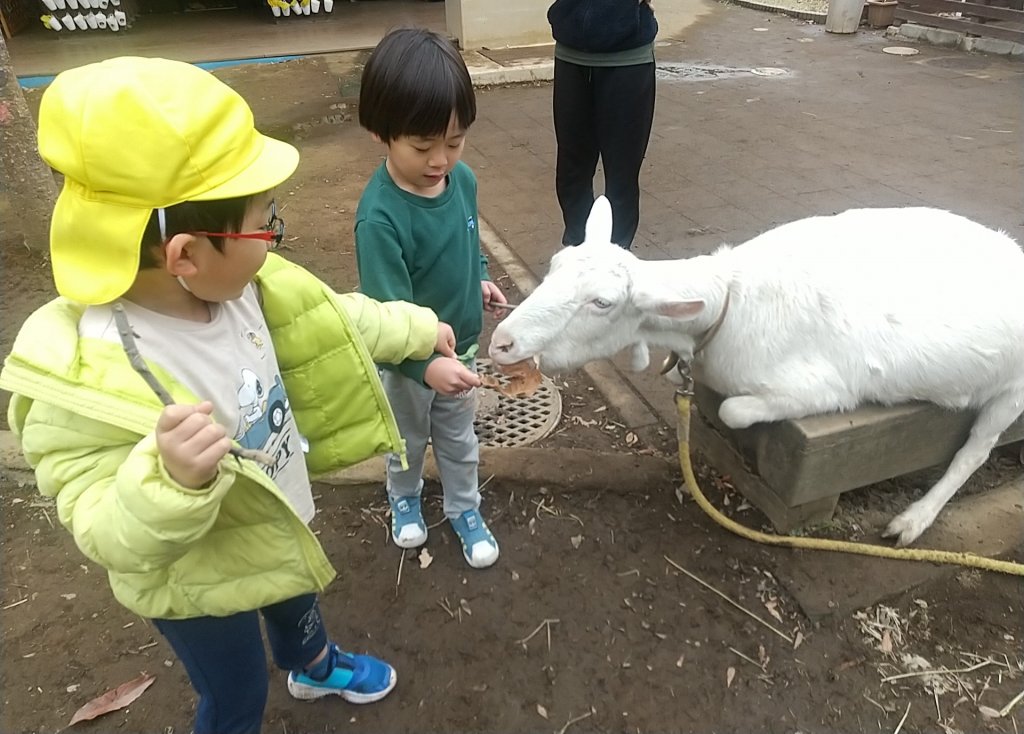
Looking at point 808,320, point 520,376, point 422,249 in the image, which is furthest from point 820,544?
point 422,249

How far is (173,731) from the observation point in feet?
7.38

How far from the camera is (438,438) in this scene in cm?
269

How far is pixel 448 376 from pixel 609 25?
280cm

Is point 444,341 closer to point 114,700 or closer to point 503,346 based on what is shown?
point 503,346

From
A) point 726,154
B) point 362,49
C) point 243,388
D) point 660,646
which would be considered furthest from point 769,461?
point 362,49

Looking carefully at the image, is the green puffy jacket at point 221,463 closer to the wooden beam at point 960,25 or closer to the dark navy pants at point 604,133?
the dark navy pants at point 604,133

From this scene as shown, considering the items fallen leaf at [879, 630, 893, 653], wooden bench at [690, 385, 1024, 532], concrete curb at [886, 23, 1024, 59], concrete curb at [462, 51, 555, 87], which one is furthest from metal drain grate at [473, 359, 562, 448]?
concrete curb at [886, 23, 1024, 59]

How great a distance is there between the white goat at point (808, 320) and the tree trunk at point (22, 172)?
13.6 ft

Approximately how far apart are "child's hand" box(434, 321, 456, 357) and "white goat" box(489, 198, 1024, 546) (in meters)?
0.28

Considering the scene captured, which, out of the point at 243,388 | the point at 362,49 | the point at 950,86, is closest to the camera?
the point at 243,388

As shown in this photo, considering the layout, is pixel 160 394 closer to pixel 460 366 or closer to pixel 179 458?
pixel 179 458

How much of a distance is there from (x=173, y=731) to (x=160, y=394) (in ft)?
4.92

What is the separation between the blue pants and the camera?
1673 millimetres

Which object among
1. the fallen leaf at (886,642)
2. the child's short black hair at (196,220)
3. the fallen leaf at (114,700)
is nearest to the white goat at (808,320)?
the fallen leaf at (886,642)
